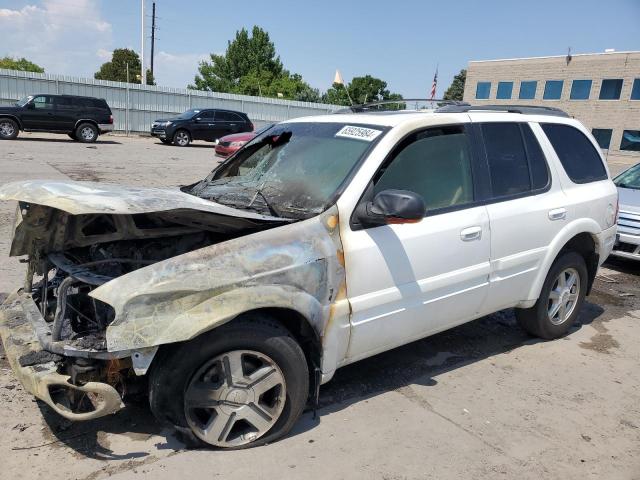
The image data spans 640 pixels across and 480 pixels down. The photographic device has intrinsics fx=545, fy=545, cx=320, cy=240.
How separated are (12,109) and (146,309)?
20.2m

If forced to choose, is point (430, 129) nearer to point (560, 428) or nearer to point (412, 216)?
point (412, 216)

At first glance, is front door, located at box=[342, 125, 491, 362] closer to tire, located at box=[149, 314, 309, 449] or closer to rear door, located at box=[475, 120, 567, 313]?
rear door, located at box=[475, 120, 567, 313]

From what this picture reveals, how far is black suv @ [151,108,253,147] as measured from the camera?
A: 23078mm

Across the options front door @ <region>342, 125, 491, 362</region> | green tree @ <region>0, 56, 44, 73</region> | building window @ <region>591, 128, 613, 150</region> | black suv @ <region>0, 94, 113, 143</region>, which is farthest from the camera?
green tree @ <region>0, 56, 44, 73</region>

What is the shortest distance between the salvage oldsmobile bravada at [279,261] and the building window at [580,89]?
4238 cm

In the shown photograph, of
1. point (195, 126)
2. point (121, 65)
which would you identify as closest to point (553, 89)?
point (195, 126)

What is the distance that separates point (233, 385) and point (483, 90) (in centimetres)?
4983

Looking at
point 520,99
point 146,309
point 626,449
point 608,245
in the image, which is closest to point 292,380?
point 146,309

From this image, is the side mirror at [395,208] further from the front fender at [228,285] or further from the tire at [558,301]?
the tire at [558,301]

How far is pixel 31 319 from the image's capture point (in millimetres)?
2979

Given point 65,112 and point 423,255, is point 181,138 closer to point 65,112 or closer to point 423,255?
point 65,112

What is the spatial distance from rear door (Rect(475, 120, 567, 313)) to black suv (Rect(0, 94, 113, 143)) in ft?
64.6

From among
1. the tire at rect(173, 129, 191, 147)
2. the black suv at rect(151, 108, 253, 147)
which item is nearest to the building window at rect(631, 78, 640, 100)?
the black suv at rect(151, 108, 253, 147)

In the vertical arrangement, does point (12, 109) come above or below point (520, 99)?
below
